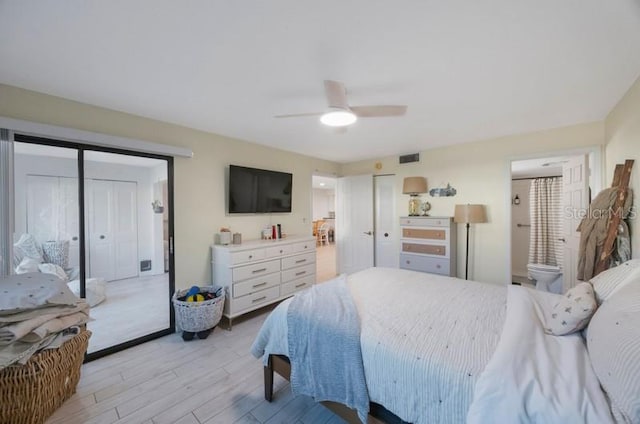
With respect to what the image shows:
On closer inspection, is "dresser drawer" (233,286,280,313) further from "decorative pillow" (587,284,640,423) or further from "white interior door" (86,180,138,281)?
"decorative pillow" (587,284,640,423)

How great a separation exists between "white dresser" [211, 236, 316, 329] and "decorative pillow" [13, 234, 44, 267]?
4.86 feet

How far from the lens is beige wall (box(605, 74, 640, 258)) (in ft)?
6.42

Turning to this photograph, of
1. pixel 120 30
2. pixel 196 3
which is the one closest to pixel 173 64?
pixel 120 30

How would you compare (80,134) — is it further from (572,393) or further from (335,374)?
(572,393)

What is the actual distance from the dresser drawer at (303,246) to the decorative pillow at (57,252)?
2.35 metres

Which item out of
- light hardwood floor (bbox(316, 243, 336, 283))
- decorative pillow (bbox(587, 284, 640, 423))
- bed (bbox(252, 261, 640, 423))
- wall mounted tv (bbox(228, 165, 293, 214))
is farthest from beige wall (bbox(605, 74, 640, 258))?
light hardwood floor (bbox(316, 243, 336, 283))

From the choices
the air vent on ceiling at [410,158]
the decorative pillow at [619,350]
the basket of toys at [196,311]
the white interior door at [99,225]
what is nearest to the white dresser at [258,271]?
the basket of toys at [196,311]

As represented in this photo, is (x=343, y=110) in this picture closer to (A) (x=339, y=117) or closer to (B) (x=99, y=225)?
(A) (x=339, y=117)

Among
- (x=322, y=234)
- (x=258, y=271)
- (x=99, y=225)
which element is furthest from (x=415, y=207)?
(x=322, y=234)

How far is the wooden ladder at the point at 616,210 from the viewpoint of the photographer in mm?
2061

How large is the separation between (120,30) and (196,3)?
0.53 metres

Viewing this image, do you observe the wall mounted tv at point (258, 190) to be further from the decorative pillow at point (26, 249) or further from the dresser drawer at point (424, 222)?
the dresser drawer at point (424, 222)

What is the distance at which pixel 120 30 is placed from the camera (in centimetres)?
137

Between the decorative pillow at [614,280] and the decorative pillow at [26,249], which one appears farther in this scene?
the decorative pillow at [26,249]
